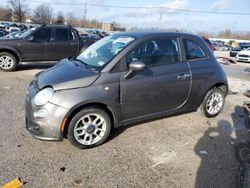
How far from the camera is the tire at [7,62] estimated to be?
9055 mm

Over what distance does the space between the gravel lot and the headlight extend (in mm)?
719

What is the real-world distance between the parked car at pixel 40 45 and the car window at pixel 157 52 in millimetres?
6641

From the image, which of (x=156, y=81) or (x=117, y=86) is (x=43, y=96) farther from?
(x=156, y=81)

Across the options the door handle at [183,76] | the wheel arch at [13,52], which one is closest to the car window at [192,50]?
the door handle at [183,76]

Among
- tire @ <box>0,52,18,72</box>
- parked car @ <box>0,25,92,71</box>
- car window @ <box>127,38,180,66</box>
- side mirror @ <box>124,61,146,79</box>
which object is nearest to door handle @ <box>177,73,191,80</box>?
car window @ <box>127,38,180,66</box>

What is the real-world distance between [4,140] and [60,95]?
1.28m

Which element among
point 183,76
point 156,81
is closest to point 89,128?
point 156,81

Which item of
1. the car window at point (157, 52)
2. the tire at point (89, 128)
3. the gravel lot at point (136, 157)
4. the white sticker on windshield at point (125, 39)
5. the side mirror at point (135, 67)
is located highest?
the white sticker on windshield at point (125, 39)

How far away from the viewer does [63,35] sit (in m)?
10.1

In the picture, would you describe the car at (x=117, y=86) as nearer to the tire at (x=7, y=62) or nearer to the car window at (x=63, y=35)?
the tire at (x=7, y=62)

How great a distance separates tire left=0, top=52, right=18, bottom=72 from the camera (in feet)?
29.7

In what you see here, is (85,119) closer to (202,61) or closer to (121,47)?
(121,47)

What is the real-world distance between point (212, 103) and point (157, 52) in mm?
1837

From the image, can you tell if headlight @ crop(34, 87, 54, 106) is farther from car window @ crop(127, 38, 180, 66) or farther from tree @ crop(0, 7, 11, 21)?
tree @ crop(0, 7, 11, 21)
